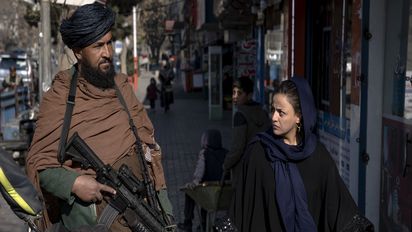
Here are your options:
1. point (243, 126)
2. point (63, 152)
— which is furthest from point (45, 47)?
point (63, 152)

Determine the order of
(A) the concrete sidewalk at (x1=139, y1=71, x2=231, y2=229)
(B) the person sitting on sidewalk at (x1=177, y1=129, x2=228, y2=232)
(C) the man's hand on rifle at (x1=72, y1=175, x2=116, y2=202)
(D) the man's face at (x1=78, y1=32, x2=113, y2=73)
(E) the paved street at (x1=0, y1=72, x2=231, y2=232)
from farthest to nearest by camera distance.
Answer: (A) the concrete sidewalk at (x1=139, y1=71, x2=231, y2=229), (E) the paved street at (x1=0, y1=72, x2=231, y2=232), (B) the person sitting on sidewalk at (x1=177, y1=129, x2=228, y2=232), (D) the man's face at (x1=78, y1=32, x2=113, y2=73), (C) the man's hand on rifle at (x1=72, y1=175, x2=116, y2=202)

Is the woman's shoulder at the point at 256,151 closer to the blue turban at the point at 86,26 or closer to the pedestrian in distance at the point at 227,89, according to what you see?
the blue turban at the point at 86,26

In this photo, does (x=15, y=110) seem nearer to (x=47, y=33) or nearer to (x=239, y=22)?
(x=239, y=22)

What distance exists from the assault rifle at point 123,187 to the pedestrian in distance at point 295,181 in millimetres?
723

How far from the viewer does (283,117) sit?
11.6 feet

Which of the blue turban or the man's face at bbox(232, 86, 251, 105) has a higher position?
the blue turban

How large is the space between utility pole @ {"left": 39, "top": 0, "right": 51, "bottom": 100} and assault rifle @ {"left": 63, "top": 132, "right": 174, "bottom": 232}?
6.35 metres

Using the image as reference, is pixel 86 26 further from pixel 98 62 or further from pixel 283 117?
pixel 283 117

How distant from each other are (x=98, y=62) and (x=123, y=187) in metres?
0.58

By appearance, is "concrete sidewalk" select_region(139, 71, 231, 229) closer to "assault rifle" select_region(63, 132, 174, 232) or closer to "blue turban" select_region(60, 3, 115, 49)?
"assault rifle" select_region(63, 132, 174, 232)

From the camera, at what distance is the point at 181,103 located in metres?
27.8

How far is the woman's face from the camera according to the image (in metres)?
3.54

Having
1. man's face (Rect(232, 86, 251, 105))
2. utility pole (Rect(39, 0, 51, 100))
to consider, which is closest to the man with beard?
man's face (Rect(232, 86, 251, 105))

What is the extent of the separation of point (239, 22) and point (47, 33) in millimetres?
8012
